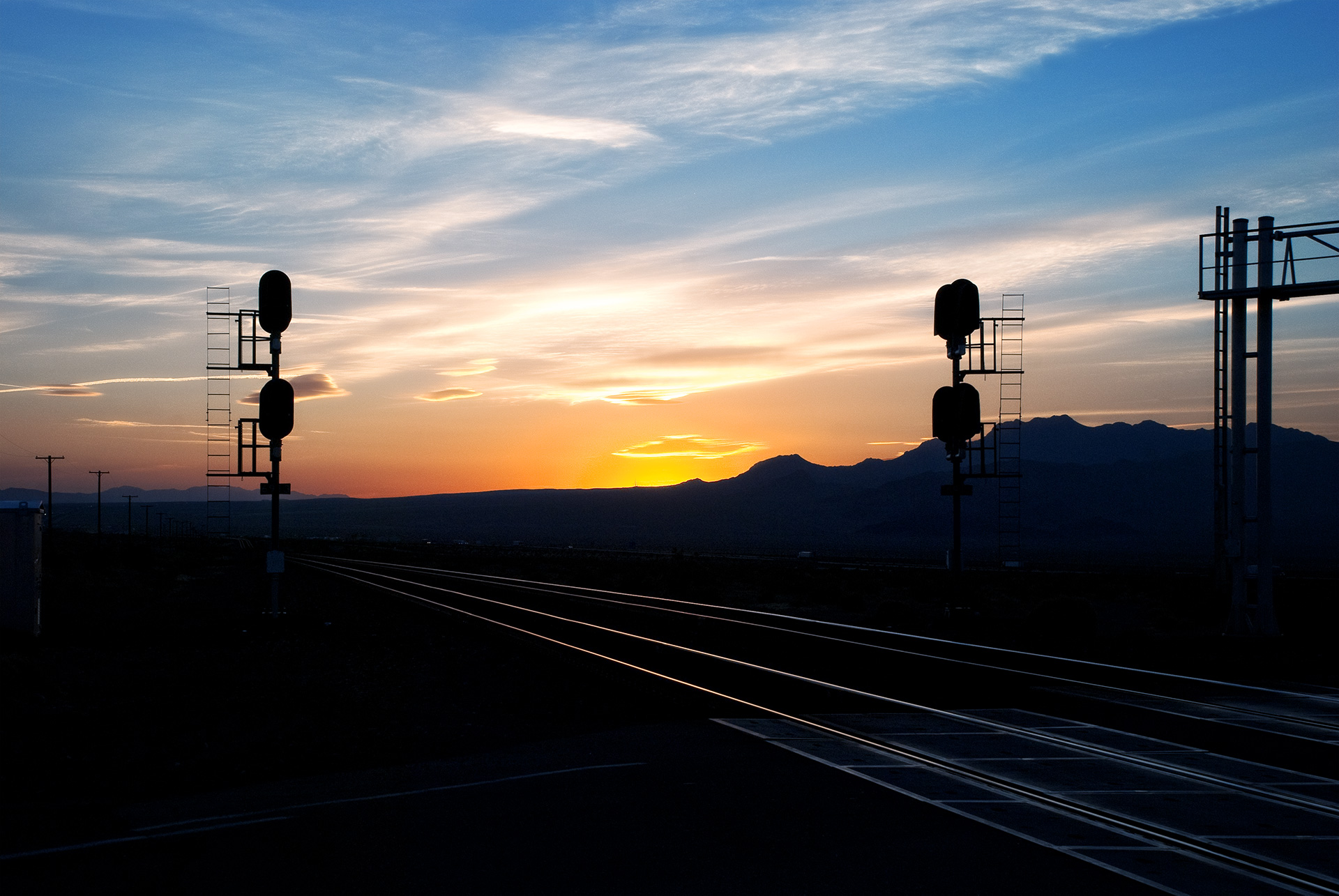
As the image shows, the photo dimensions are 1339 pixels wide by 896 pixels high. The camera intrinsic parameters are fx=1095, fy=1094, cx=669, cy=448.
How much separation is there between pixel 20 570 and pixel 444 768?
42.6ft

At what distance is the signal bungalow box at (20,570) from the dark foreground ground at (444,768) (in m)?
0.93

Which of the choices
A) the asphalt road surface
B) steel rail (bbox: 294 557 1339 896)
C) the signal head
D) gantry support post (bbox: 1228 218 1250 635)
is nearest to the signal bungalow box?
the signal head

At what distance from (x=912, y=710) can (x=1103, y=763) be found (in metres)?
3.06

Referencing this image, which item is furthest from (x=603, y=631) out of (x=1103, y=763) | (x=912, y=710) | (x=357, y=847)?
(x=357, y=847)

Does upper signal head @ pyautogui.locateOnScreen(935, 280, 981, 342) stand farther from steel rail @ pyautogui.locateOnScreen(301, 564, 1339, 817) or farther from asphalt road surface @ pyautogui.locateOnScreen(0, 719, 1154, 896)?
asphalt road surface @ pyautogui.locateOnScreen(0, 719, 1154, 896)

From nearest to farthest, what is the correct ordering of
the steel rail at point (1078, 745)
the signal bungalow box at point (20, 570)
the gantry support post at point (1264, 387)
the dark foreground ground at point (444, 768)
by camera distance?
the dark foreground ground at point (444, 768)
the steel rail at point (1078, 745)
the signal bungalow box at point (20, 570)
the gantry support post at point (1264, 387)

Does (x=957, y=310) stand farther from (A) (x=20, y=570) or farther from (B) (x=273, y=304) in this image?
(A) (x=20, y=570)

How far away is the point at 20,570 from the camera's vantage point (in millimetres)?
18656

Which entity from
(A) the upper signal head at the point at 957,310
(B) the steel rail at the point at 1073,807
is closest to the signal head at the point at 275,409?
(B) the steel rail at the point at 1073,807

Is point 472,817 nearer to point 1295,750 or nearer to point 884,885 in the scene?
point 884,885

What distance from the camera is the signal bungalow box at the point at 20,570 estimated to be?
1859 cm

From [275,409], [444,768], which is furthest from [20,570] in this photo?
[444,768]

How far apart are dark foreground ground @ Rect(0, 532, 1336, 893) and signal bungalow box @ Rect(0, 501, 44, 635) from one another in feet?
3.06

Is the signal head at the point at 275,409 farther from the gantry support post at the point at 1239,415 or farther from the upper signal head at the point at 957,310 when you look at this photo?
the gantry support post at the point at 1239,415
